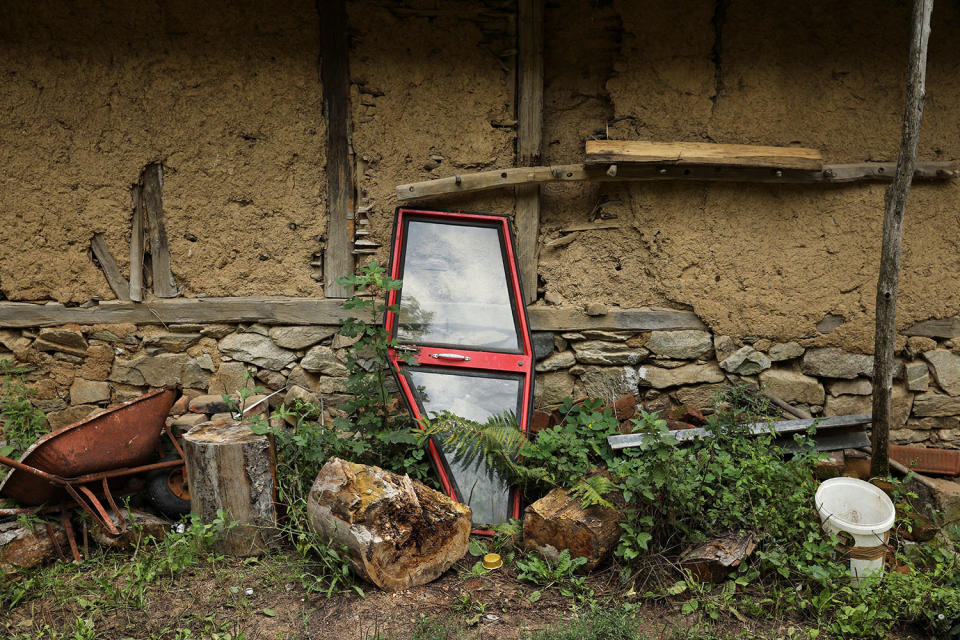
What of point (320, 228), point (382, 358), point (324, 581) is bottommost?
point (324, 581)

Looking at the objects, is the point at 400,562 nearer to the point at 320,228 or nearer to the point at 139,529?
the point at 139,529

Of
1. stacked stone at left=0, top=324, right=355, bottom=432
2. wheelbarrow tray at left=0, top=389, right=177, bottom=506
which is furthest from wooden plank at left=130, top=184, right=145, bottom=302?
wheelbarrow tray at left=0, top=389, right=177, bottom=506

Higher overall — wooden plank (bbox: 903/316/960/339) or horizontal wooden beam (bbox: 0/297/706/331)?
horizontal wooden beam (bbox: 0/297/706/331)

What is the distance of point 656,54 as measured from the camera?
4.13m

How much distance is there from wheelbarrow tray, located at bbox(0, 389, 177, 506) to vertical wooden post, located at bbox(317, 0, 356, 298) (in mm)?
1261

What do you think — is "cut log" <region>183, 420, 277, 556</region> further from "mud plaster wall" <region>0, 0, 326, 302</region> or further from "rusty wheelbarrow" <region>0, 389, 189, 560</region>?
"mud plaster wall" <region>0, 0, 326, 302</region>

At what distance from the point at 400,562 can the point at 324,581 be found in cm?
40

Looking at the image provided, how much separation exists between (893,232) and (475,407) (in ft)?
8.20

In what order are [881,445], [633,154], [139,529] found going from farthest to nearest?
[633,154]
[881,445]
[139,529]

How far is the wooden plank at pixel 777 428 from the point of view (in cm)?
376

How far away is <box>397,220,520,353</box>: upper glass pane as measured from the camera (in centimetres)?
404

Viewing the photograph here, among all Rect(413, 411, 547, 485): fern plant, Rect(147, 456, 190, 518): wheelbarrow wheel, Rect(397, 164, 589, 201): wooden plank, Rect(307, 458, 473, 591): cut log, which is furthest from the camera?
Rect(397, 164, 589, 201): wooden plank

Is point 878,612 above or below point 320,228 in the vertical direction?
below

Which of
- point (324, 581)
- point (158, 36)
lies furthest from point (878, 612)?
point (158, 36)
